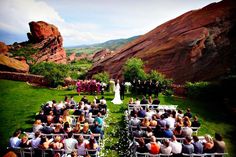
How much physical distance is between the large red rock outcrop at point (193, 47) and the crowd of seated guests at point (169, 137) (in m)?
16.5

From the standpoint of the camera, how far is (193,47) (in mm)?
31531

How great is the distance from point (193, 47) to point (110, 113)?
17.3 m

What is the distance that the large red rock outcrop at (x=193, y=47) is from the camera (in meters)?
29.7

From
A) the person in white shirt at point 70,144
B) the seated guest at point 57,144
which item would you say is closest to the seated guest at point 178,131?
the person in white shirt at point 70,144

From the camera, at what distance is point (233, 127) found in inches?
712

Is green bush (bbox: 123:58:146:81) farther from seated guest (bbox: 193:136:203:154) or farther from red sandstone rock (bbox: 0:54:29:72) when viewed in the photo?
seated guest (bbox: 193:136:203:154)

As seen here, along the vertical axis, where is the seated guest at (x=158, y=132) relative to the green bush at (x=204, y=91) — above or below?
below

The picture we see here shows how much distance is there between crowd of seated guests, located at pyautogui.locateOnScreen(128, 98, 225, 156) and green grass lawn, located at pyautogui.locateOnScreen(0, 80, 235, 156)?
5.67ft

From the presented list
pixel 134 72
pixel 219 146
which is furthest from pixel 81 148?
pixel 134 72

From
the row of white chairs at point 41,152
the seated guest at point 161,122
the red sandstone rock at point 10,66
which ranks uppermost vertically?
→ the red sandstone rock at point 10,66

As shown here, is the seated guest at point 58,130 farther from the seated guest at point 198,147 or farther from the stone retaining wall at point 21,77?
the stone retaining wall at point 21,77

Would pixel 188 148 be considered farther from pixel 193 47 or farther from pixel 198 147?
pixel 193 47

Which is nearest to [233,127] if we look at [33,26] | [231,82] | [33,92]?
[231,82]

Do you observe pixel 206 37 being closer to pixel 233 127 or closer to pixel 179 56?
pixel 179 56
